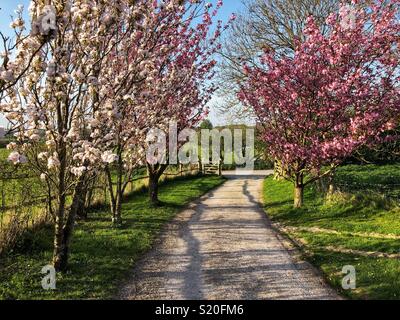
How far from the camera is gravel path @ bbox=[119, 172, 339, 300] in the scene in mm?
7508

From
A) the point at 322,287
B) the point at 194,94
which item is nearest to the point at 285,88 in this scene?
the point at 194,94

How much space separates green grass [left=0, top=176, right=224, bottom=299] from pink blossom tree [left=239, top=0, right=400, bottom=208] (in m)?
6.06

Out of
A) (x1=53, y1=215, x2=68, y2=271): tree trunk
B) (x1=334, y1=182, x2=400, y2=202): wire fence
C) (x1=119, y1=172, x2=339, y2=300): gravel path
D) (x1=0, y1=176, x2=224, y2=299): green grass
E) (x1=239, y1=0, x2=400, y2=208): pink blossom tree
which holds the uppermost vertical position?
(x1=239, y1=0, x2=400, y2=208): pink blossom tree

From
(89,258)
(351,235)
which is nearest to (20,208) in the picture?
(89,258)

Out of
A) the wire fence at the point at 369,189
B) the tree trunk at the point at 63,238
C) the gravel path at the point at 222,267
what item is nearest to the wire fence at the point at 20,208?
the tree trunk at the point at 63,238

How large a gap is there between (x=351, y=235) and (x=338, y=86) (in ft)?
16.0

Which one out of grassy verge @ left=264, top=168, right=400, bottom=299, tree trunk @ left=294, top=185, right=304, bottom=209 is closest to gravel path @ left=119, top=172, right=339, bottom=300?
grassy verge @ left=264, top=168, right=400, bottom=299

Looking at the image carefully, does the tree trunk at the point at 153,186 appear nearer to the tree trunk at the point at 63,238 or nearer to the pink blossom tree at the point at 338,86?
the pink blossom tree at the point at 338,86

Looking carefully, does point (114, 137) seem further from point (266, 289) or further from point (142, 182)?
point (142, 182)

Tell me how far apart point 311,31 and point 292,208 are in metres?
6.82

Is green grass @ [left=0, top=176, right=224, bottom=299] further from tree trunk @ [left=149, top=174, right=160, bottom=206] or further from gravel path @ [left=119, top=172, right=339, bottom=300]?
tree trunk @ [left=149, top=174, right=160, bottom=206]

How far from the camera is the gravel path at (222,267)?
751 centimetres

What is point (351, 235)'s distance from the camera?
37.5 feet

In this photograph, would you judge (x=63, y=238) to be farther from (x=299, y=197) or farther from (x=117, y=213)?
(x=299, y=197)
